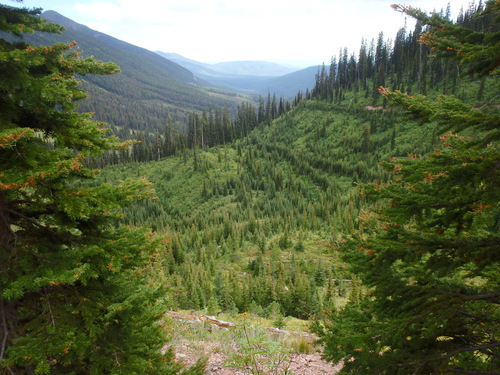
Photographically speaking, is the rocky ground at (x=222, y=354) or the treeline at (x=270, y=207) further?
the treeline at (x=270, y=207)

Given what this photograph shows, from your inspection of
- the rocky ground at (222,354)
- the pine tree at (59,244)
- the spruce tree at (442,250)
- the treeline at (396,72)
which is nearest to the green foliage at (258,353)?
the rocky ground at (222,354)

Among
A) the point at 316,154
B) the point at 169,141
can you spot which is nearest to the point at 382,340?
the point at 316,154

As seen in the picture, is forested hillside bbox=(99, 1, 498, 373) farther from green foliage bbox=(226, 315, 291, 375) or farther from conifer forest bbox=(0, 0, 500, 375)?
conifer forest bbox=(0, 0, 500, 375)

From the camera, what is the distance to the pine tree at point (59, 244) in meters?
3.46

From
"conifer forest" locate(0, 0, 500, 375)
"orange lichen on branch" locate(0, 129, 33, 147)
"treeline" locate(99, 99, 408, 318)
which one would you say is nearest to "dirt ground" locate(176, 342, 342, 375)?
"conifer forest" locate(0, 0, 500, 375)

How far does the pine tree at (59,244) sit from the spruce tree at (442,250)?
3.37m

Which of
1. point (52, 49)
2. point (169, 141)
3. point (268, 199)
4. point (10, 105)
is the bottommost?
point (268, 199)

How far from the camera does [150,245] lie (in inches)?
184

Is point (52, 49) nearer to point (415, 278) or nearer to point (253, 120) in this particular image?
point (415, 278)

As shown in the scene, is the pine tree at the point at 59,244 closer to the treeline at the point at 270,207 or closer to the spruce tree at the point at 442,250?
the spruce tree at the point at 442,250

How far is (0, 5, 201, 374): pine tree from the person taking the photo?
11.4ft

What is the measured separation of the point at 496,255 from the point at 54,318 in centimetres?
592

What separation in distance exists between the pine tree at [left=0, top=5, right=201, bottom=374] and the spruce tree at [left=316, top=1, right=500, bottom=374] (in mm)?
3372

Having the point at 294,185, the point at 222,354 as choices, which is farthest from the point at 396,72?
the point at 222,354
